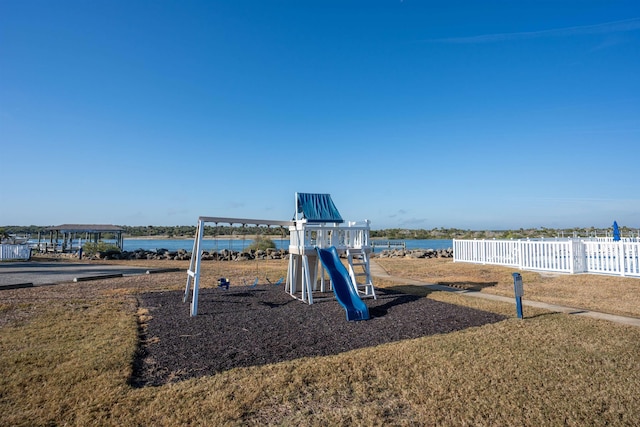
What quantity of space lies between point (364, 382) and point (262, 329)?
3060mm

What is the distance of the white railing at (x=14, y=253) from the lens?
25.7 metres

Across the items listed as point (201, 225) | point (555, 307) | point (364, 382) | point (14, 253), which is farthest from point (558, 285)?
point (14, 253)

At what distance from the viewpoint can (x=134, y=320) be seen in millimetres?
7699

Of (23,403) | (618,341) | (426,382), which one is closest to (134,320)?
(23,403)

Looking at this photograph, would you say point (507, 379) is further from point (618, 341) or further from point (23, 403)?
point (23, 403)

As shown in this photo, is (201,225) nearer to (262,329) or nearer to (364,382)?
(262,329)

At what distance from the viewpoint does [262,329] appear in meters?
7.07

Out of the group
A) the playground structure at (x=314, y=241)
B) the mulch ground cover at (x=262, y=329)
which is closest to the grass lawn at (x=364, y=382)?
the mulch ground cover at (x=262, y=329)

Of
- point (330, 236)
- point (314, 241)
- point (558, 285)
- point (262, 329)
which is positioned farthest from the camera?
point (558, 285)

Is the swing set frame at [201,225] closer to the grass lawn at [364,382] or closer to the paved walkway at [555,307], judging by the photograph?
the grass lawn at [364,382]

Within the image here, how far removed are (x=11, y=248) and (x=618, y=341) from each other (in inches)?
1271

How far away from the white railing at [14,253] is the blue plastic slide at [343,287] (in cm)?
2563

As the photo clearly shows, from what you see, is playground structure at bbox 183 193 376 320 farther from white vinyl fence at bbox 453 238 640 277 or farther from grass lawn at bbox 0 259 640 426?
white vinyl fence at bbox 453 238 640 277

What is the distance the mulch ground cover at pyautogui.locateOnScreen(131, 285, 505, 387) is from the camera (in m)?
5.28
